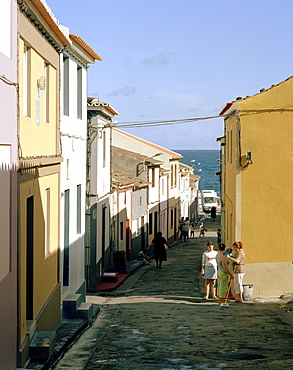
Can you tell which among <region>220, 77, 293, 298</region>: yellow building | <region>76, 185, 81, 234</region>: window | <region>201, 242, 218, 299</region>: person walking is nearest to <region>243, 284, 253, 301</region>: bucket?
<region>220, 77, 293, 298</region>: yellow building

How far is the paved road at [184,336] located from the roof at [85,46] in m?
5.95

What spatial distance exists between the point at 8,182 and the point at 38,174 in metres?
2.46

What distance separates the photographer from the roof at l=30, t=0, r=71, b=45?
32.7ft

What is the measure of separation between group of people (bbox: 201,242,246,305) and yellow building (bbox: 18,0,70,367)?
4370 millimetres

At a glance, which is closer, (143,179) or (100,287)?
(100,287)

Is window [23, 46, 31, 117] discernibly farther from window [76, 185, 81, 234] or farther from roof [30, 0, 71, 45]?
window [76, 185, 81, 234]

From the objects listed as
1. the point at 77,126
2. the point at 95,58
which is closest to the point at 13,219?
the point at 77,126

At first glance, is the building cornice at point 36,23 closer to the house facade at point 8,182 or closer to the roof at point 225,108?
the house facade at point 8,182

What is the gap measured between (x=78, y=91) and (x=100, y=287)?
8.11 meters

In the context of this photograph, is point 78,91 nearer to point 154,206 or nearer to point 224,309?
point 224,309

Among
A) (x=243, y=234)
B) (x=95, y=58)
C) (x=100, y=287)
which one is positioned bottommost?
(x=100, y=287)

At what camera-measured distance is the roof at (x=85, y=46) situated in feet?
47.7

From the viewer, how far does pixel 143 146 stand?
44.9 m

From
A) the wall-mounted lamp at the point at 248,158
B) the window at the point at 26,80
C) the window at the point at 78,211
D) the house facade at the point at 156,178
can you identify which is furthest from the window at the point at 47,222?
the house facade at the point at 156,178
